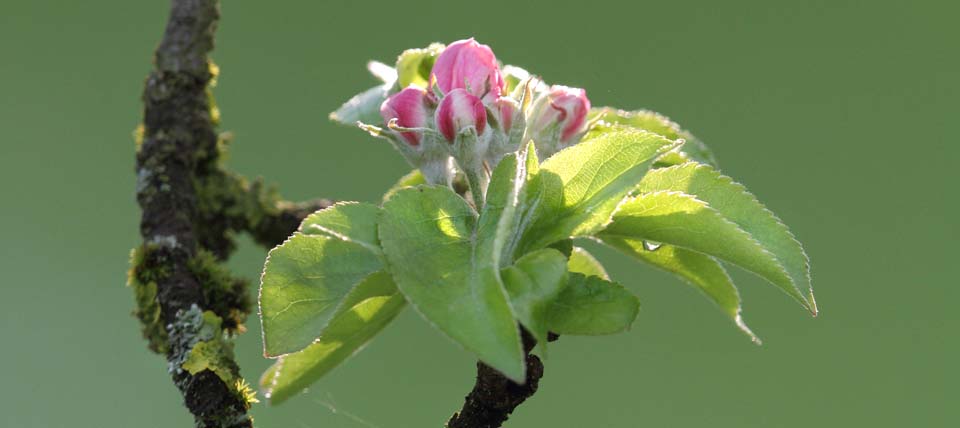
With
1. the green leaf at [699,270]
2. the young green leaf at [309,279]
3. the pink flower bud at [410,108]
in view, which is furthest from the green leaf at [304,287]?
the green leaf at [699,270]

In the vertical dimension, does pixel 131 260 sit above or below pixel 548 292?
above

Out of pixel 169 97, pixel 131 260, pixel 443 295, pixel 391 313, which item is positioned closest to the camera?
pixel 443 295

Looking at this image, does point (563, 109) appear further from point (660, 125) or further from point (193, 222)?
point (193, 222)

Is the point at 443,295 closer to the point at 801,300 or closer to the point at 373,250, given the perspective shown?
the point at 373,250

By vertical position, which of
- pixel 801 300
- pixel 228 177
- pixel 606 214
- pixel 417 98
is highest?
pixel 228 177

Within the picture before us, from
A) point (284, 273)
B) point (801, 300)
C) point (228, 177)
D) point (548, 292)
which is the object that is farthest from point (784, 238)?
point (228, 177)

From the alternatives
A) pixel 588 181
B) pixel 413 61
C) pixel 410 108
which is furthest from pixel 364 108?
pixel 588 181

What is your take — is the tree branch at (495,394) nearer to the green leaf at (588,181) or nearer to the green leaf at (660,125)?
the green leaf at (588,181)
